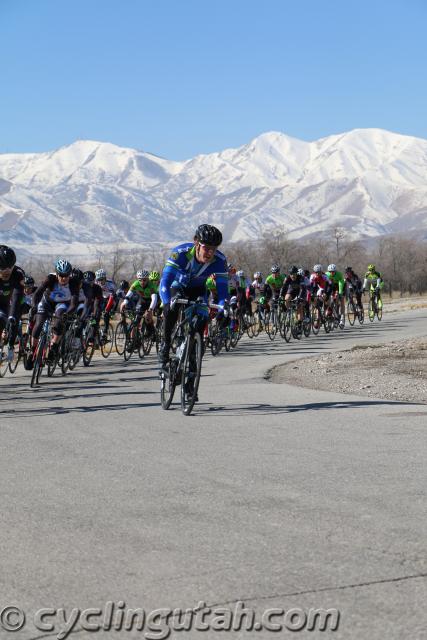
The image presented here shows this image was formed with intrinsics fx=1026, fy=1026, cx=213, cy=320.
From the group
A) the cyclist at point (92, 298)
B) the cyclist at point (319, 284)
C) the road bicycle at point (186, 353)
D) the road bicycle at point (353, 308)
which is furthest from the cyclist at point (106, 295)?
the road bicycle at point (186, 353)

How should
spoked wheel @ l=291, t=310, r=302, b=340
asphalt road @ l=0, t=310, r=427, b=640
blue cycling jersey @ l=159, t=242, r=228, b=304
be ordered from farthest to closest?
1. spoked wheel @ l=291, t=310, r=302, b=340
2. blue cycling jersey @ l=159, t=242, r=228, b=304
3. asphalt road @ l=0, t=310, r=427, b=640

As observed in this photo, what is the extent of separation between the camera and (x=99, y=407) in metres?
12.4

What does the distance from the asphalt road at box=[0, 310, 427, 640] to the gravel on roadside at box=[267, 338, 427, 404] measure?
131 inches

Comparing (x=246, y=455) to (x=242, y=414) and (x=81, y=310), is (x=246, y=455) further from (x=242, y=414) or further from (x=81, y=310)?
(x=81, y=310)

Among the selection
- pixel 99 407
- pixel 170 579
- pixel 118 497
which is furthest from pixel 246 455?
pixel 99 407

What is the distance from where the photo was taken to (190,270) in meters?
11.2

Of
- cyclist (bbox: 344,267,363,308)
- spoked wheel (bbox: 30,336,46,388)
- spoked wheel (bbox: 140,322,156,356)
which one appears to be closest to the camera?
spoked wheel (bbox: 30,336,46,388)

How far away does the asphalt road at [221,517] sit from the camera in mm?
4047

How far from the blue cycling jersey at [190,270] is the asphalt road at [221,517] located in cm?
136

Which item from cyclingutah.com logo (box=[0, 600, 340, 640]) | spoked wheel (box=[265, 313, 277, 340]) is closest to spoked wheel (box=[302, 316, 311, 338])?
spoked wheel (box=[265, 313, 277, 340])

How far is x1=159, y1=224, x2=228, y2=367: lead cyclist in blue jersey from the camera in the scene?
11.0 m

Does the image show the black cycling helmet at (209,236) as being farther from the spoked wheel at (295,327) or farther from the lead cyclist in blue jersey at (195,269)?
the spoked wheel at (295,327)

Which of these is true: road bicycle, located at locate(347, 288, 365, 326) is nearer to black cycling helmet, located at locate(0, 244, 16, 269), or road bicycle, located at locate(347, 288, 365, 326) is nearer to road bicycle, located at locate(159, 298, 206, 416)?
black cycling helmet, located at locate(0, 244, 16, 269)

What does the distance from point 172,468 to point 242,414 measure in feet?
Result: 12.2
